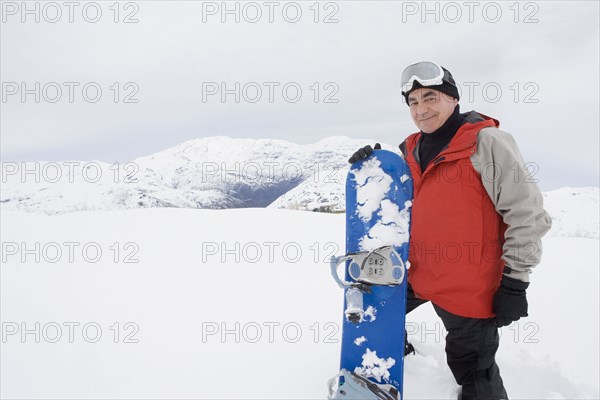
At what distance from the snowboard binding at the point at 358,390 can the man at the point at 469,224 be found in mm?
438

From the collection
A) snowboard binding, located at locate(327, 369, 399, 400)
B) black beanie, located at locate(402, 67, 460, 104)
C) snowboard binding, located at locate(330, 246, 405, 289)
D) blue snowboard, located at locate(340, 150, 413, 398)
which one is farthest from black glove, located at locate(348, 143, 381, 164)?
snowboard binding, located at locate(327, 369, 399, 400)

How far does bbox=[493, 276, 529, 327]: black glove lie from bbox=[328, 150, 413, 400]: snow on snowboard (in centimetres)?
49

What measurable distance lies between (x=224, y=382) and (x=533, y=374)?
86.2 inches

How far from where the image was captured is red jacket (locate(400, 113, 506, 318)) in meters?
1.87

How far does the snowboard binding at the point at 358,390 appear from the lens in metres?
1.94

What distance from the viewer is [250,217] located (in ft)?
22.7

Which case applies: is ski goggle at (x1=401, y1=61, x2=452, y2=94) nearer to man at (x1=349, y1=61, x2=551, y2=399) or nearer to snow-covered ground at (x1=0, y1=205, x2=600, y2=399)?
man at (x1=349, y1=61, x2=551, y2=399)

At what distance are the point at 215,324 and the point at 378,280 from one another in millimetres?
1669

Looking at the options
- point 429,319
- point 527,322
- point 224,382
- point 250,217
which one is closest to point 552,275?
point 527,322

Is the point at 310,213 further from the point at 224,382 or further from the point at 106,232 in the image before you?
the point at 224,382

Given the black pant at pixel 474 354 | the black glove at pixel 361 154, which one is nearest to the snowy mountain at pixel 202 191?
the black glove at pixel 361 154

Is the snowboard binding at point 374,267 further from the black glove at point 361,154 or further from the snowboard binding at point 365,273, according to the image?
the black glove at point 361,154

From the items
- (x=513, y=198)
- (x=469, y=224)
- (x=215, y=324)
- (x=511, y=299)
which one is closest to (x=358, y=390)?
(x=511, y=299)

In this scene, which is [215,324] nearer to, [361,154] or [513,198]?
[361,154]
